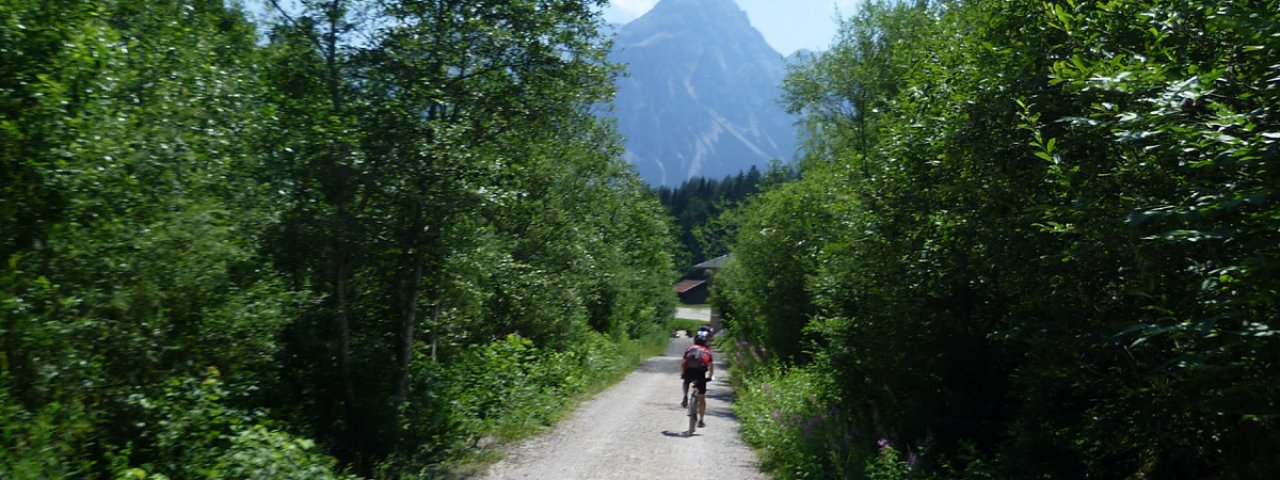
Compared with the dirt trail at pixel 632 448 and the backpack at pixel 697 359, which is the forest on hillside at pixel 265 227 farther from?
the backpack at pixel 697 359

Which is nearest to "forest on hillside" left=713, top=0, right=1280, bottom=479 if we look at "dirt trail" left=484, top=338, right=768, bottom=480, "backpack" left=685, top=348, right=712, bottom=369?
"dirt trail" left=484, top=338, right=768, bottom=480

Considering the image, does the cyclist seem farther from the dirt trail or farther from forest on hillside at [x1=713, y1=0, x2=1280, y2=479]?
forest on hillside at [x1=713, y1=0, x2=1280, y2=479]

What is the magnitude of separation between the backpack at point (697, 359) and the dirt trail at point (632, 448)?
1180 mm

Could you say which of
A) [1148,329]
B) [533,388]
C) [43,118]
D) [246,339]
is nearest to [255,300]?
[246,339]

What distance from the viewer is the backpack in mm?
16406

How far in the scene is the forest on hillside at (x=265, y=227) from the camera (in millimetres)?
7840

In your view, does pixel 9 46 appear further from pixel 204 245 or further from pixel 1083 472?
pixel 1083 472

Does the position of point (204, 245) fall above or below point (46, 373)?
above

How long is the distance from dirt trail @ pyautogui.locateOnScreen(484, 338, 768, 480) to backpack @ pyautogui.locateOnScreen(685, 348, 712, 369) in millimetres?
1180

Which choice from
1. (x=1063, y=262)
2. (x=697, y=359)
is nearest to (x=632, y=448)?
(x=697, y=359)

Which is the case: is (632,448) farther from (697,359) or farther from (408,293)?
(408,293)

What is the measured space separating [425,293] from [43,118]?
643 cm

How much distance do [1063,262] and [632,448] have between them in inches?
359

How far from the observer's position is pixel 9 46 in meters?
7.63
